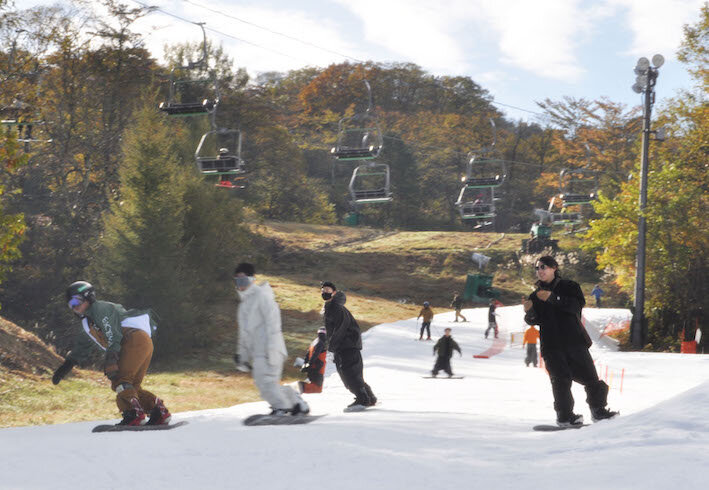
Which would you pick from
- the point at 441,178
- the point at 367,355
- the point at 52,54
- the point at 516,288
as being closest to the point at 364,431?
the point at 367,355

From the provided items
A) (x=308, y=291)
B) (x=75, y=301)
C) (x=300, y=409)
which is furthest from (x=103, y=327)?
(x=308, y=291)

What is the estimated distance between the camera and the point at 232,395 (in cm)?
2058

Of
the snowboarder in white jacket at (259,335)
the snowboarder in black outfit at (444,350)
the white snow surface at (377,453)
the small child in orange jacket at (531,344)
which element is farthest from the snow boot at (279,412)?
the small child in orange jacket at (531,344)

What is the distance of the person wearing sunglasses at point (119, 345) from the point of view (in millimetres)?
7707

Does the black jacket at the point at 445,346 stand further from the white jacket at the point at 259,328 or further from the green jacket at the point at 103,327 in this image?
the green jacket at the point at 103,327

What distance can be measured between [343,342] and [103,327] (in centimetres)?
337

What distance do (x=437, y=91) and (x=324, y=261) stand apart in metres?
35.2

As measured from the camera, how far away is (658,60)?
26.0 m

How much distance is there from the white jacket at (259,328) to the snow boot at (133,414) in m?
1.14

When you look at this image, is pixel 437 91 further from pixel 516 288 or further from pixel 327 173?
pixel 516 288

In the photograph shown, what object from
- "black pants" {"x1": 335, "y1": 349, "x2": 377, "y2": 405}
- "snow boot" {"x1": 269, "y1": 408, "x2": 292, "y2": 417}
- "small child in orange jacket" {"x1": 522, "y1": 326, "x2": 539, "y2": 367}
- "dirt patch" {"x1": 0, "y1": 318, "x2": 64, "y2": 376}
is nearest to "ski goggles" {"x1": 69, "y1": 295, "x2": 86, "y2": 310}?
"snow boot" {"x1": 269, "y1": 408, "x2": 292, "y2": 417}

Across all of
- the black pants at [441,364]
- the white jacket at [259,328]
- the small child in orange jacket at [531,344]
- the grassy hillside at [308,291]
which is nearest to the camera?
the white jacket at [259,328]

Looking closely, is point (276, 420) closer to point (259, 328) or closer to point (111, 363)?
point (259, 328)

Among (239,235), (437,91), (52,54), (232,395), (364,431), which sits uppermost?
(437,91)
